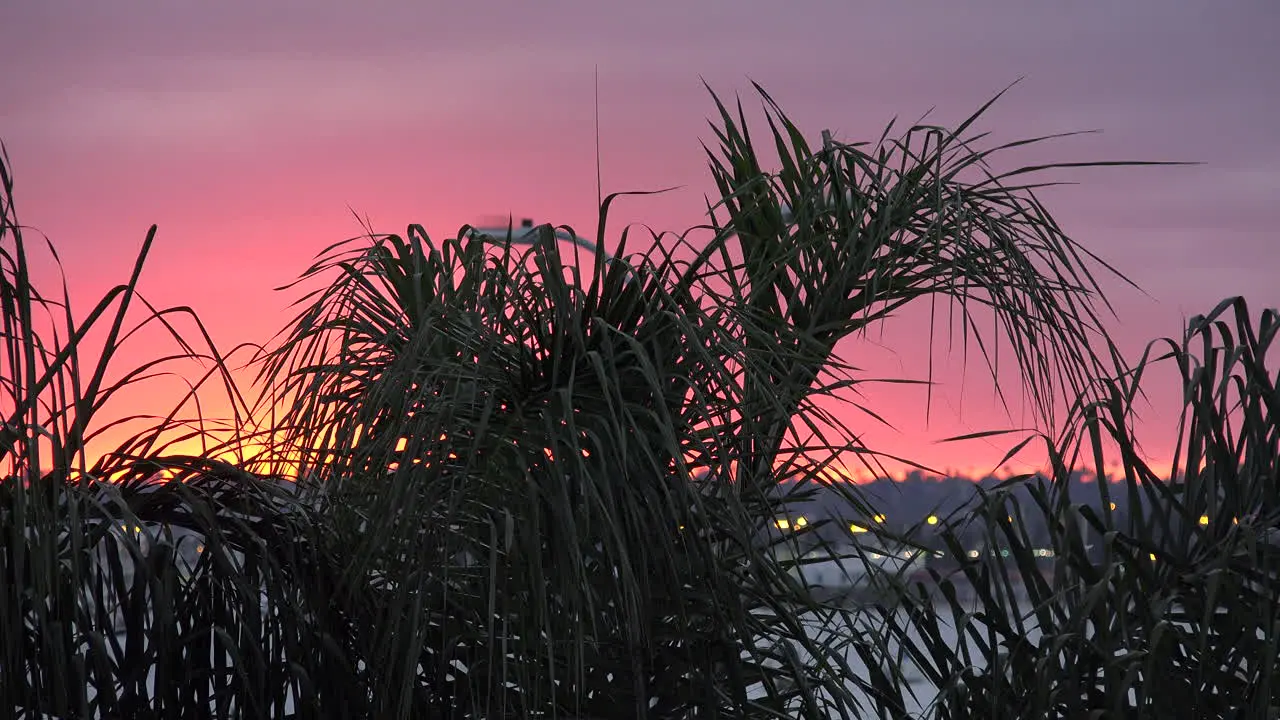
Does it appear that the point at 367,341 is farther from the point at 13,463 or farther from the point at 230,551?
the point at 13,463

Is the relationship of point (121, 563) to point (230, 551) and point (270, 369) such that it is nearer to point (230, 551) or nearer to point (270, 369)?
point (230, 551)

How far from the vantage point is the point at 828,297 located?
1758 millimetres

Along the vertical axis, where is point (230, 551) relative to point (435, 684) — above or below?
above

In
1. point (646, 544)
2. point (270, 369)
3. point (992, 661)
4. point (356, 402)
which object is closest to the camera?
point (646, 544)

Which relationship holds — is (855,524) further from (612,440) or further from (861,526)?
(612,440)

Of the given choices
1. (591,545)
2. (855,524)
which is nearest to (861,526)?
(855,524)

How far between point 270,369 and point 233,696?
0.48 metres

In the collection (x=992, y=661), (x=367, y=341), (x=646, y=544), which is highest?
(x=367, y=341)

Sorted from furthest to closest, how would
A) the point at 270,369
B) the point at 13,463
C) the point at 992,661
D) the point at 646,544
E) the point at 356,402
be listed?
the point at 270,369, the point at 356,402, the point at 992,661, the point at 646,544, the point at 13,463

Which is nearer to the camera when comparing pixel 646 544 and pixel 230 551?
pixel 646 544

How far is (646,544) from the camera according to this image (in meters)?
1.36

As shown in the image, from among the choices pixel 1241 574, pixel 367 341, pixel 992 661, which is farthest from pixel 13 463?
pixel 1241 574

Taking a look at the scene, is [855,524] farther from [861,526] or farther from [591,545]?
[591,545]

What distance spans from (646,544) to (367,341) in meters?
0.65
